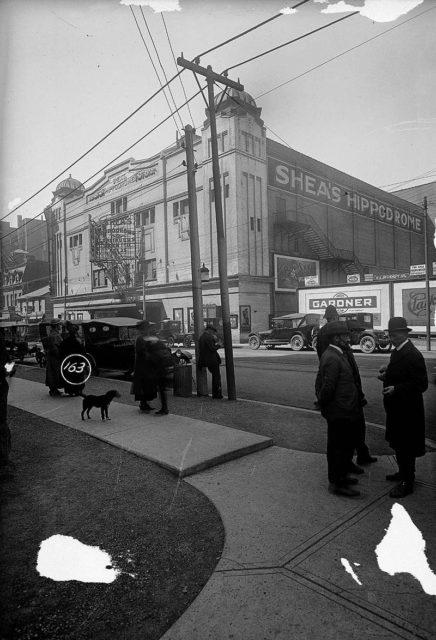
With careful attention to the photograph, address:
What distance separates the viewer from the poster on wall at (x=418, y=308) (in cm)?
398

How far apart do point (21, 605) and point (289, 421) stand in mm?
4782

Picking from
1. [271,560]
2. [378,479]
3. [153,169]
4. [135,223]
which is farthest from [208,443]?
[153,169]

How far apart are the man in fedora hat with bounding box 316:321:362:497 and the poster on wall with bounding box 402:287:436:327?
87 centimetres

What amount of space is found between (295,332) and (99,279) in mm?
14801

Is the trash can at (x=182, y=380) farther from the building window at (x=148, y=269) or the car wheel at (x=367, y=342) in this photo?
the car wheel at (x=367, y=342)

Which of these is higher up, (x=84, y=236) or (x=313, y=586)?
(x=84, y=236)

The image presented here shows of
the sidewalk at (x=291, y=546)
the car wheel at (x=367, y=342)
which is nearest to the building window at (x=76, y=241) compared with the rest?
the sidewalk at (x=291, y=546)

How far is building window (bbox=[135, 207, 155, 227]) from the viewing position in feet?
33.6

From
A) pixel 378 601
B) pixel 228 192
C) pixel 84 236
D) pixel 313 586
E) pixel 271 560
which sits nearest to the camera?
pixel 378 601

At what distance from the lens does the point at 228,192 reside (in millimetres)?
26797

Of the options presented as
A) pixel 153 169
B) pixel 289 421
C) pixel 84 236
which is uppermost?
pixel 153 169

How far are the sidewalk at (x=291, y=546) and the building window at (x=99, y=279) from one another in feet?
10.8

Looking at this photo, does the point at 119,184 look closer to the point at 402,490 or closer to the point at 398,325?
the point at 398,325

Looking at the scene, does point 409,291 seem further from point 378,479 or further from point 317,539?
point 317,539
